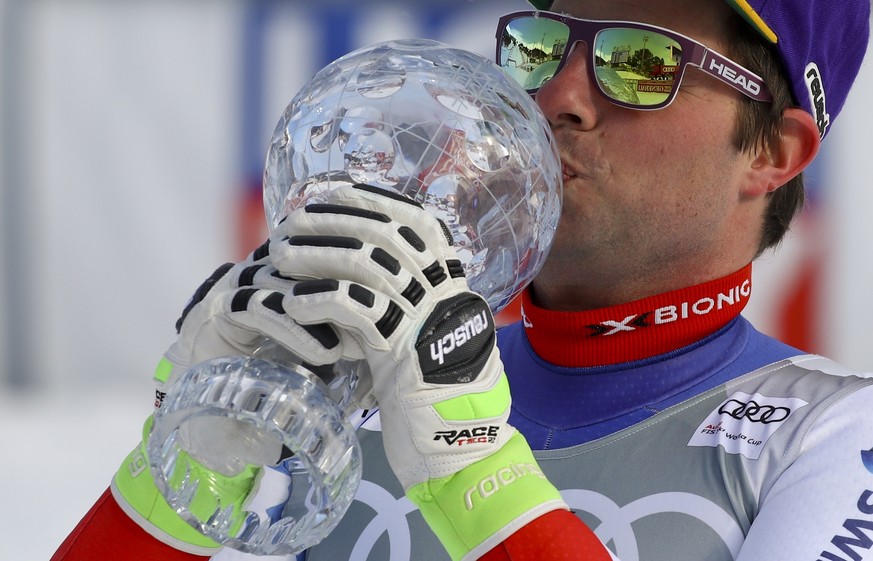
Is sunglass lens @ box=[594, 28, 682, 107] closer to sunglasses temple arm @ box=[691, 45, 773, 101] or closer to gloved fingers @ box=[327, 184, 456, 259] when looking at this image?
sunglasses temple arm @ box=[691, 45, 773, 101]

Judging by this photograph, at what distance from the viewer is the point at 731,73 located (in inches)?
78.5

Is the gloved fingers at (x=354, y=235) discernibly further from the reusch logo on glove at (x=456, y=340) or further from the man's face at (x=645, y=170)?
the man's face at (x=645, y=170)

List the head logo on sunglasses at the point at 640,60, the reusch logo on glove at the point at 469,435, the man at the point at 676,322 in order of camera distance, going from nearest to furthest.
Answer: the reusch logo on glove at the point at 469,435 → the man at the point at 676,322 → the head logo on sunglasses at the point at 640,60

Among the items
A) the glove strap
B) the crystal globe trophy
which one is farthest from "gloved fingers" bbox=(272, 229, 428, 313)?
the glove strap

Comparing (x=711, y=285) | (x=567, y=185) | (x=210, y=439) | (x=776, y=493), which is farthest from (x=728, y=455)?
(x=210, y=439)

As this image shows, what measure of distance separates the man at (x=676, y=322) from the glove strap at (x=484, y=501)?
0.31 meters

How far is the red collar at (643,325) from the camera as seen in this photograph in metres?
2.03

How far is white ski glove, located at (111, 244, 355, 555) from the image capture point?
121 cm

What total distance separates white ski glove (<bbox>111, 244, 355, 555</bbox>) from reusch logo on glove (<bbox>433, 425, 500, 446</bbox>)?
16cm

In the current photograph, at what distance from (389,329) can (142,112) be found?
3267 millimetres

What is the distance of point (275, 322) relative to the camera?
3.95 feet

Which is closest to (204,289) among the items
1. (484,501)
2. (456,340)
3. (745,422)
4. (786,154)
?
(456,340)

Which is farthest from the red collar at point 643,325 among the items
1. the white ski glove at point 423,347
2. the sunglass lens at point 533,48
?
the white ski glove at point 423,347

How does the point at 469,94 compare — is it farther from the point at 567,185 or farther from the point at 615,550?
the point at 615,550
